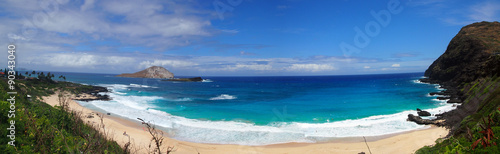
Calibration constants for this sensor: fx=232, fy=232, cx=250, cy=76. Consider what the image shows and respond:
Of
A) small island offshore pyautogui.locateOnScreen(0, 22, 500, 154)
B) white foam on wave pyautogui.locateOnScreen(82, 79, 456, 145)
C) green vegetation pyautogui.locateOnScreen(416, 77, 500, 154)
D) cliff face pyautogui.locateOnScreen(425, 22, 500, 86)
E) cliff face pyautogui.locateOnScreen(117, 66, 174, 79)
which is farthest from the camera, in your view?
cliff face pyautogui.locateOnScreen(117, 66, 174, 79)

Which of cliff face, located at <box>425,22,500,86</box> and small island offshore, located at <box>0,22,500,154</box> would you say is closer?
small island offshore, located at <box>0,22,500,154</box>

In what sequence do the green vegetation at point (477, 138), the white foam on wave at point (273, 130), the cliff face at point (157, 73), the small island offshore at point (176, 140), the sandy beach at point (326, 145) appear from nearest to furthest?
the green vegetation at point (477, 138)
the small island offshore at point (176, 140)
the sandy beach at point (326, 145)
the white foam on wave at point (273, 130)
the cliff face at point (157, 73)

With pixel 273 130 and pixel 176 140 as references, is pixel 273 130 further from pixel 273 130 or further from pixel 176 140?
pixel 176 140

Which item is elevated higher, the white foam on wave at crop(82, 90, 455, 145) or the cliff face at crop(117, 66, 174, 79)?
the cliff face at crop(117, 66, 174, 79)

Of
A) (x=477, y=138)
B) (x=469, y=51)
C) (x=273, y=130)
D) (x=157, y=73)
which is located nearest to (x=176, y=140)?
(x=273, y=130)

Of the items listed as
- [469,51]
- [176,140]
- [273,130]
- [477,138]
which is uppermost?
[469,51]

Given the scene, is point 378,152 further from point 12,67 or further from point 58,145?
point 12,67

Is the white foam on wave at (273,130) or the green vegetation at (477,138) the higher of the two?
the green vegetation at (477,138)

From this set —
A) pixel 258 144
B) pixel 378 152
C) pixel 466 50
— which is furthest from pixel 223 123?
pixel 466 50

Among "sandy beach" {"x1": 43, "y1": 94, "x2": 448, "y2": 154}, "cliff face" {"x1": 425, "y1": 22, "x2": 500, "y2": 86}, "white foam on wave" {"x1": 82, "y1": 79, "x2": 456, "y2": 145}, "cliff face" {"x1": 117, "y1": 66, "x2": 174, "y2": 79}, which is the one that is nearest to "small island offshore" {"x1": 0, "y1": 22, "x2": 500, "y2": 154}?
"sandy beach" {"x1": 43, "y1": 94, "x2": 448, "y2": 154}

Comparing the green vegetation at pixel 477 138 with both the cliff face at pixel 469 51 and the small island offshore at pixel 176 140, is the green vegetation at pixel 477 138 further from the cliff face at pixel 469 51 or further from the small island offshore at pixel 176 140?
the cliff face at pixel 469 51

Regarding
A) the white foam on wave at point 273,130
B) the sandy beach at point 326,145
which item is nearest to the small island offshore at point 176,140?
the sandy beach at point 326,145

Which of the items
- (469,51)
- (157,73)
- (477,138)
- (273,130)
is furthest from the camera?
(157,73)

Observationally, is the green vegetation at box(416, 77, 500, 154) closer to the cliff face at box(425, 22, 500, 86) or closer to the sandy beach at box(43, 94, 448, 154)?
the sandy beach at box(43, 94, 448, 154)
